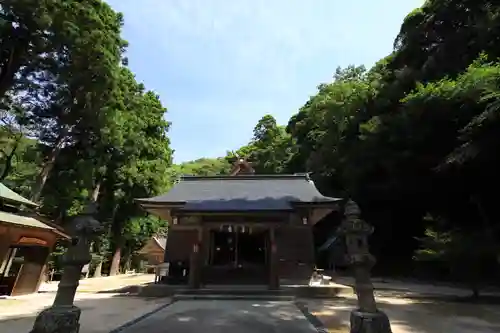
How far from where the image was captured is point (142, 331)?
6.61 m

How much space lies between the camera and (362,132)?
21.2m

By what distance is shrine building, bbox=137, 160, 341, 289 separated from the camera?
13.3m

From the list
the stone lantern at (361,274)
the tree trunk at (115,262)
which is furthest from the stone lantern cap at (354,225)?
the tree trunk at (115,262)

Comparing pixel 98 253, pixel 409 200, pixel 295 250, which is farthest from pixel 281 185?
pixel 98 253

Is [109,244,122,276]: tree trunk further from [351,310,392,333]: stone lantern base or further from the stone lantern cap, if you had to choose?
[351,310,392,333]: stone lantern base

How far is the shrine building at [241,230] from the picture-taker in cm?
1326

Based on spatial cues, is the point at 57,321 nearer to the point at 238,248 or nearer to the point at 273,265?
the point at 273,265

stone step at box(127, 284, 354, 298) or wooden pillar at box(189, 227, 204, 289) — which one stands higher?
wooden pillar at box(189, 227, 204, 289)

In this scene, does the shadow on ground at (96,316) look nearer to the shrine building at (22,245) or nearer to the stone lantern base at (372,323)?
the shrine building at (22,245)

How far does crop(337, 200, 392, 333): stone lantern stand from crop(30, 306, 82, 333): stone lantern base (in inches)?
179

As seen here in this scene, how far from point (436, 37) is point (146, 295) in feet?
65.8

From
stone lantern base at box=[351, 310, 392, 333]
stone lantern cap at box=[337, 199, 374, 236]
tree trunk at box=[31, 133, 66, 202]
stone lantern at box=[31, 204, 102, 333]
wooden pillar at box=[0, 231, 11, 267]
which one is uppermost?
tree trunk at box=[31, 133, 66, 202]

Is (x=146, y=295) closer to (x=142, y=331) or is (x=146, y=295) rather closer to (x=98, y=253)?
(x=142, y=331)

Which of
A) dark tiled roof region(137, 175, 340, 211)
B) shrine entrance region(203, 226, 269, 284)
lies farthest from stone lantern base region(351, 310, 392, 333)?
shrine entrance region(203, 226, 269, 284)
